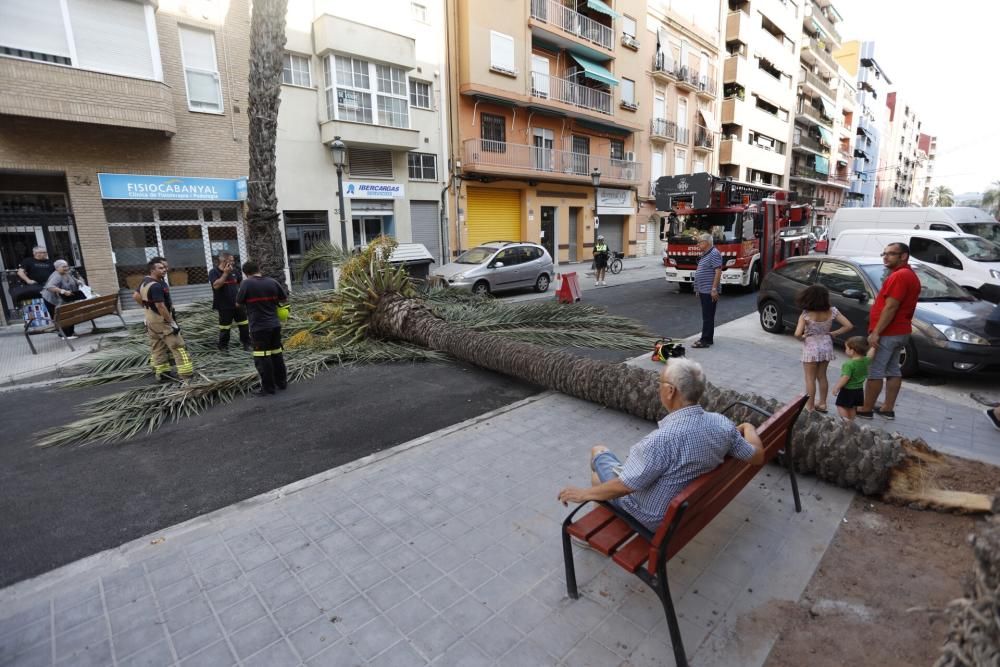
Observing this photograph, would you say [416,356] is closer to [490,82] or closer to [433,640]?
[433,640]

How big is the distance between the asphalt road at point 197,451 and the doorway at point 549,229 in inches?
721

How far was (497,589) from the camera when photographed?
2725 mm

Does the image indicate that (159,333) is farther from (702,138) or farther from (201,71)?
(702,138)

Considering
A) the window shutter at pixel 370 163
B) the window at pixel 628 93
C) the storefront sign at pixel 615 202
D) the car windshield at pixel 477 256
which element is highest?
the window at pixel 628 93

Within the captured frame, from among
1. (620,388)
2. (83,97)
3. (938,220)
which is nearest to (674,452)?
(620,388)

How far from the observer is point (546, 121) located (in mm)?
23328

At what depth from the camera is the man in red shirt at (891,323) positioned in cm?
461

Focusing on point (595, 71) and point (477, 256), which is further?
point (595, 71)

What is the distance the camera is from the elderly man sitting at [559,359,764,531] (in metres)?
2.34

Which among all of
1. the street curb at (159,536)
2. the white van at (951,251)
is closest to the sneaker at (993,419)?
the street curb at (159,536)

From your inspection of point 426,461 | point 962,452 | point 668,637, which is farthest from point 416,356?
point 962,452

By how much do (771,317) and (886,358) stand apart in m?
4.55

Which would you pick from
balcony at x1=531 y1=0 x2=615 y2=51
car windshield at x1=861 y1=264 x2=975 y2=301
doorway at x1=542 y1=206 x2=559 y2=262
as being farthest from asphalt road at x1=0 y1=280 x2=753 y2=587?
balcony at x1=531 y1=0 x2=615 y2=51

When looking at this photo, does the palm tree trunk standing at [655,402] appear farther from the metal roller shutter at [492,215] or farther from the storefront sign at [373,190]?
the metal roller shutter at [492,215]
